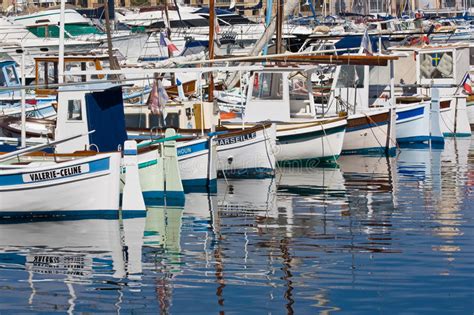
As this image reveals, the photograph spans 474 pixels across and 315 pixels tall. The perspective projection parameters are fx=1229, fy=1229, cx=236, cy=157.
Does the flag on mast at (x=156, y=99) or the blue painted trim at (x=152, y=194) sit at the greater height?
the flag on mast at (x=156, y=99)

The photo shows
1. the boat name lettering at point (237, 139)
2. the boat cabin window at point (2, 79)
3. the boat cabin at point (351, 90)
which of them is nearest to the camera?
the boat name lettering at point (237, 139)

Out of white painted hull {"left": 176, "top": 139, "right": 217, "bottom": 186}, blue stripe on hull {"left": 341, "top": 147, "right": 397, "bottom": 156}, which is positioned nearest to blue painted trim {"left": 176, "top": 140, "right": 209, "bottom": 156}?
white painted hull {"left": 176, "top": 139, "right": 217, "bottom": 186}

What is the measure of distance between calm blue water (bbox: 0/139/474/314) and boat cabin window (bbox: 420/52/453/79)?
18327 mm

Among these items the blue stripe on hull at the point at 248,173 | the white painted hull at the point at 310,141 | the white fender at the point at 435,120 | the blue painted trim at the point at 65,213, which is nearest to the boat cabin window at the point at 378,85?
the white fender at the point at 435,120

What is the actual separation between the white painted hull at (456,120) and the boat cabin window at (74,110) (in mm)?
20125

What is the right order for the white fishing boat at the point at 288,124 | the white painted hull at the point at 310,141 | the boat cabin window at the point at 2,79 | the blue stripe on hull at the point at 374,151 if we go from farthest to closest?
the boat cabin window at the point at 2,79, the blue stripe on hull at the point at 374,151, the white fishing boat at the point at 288,124, the white painted hull at the point at 310,141

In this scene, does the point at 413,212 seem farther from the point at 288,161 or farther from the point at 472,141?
the point at 472,141

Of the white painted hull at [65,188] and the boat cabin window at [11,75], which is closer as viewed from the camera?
the white painted hull at [65,188]

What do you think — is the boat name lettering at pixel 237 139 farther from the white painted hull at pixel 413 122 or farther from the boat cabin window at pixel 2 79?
the boat cabin window at pixel 2 79

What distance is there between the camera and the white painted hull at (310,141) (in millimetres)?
34031

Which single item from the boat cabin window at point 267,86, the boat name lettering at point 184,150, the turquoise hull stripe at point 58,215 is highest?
the boat cabin window at point 267,86

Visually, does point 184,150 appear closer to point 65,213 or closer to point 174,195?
point 174,195

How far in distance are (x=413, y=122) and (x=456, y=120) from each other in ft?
14.9

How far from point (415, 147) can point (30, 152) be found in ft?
62.1
